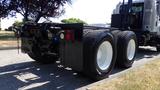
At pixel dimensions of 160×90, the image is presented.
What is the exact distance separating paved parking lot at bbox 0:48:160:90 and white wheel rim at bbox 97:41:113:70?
36 cm

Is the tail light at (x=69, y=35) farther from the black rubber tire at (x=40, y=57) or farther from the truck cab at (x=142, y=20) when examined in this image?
the truck cab at (x=142, y=20)

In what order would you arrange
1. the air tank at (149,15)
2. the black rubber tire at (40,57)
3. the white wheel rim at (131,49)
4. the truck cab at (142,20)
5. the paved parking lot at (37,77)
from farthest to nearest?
1. the air tank at (149,15)
2. the truck cab at (142,20)
3. the white wheel rim at (131,49)
4. the black rubber tire at (40,57)
5. the paved parking lot at (37,77)

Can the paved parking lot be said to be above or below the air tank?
below

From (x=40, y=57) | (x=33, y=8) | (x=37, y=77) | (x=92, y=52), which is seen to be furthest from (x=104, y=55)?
(x=33, y=8)

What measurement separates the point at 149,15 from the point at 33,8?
55.6 feet

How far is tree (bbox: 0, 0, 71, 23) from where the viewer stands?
25.9 m

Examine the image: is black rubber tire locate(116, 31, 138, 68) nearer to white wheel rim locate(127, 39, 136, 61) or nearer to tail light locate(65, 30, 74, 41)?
white wheel rim locate(127, 39, 136, 61)

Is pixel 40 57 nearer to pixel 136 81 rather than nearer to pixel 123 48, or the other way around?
pixel 123 48

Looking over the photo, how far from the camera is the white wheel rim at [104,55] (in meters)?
6.65

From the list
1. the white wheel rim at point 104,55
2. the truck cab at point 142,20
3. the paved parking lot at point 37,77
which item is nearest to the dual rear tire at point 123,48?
the paved parking lot at point 37,77

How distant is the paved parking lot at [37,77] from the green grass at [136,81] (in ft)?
1.39

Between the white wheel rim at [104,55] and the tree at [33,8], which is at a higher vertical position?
the tree at [33,8]

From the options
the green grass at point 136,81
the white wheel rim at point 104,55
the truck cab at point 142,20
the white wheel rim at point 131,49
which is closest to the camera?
the green grass at point 136,81

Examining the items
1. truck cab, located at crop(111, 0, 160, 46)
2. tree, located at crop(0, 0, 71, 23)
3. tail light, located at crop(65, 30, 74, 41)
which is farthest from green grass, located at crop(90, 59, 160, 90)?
tree, located at crop(0, 0, 71, 23)
